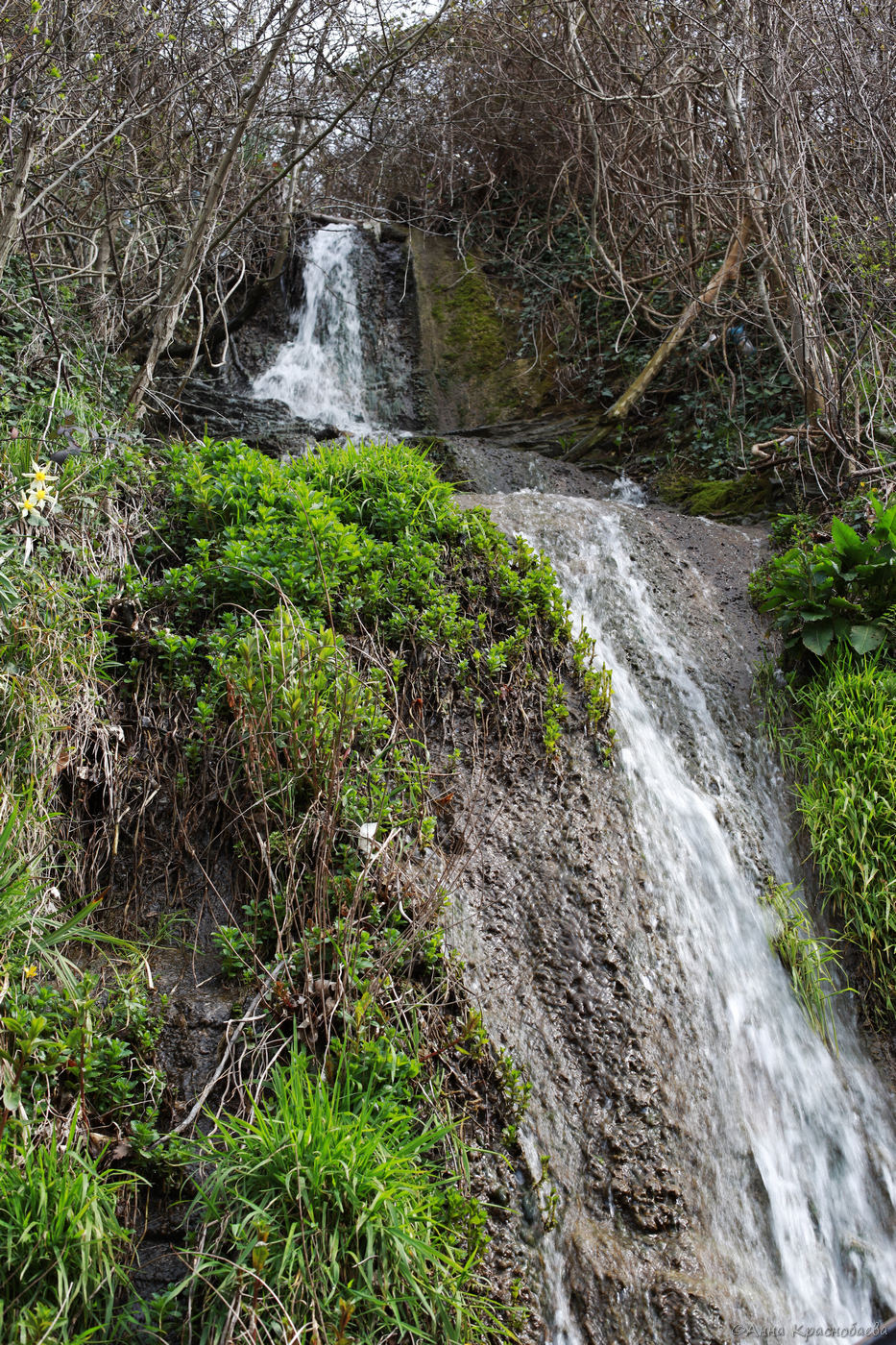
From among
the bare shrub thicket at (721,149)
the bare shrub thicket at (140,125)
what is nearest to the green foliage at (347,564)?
the bare shrub thicket at (140,125)

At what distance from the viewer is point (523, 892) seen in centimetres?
375

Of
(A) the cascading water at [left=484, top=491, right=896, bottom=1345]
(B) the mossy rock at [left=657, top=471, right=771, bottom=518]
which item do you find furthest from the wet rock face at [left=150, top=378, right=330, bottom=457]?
(A) the cascading water at [left=484, top=491, right=896, bottom=1345]

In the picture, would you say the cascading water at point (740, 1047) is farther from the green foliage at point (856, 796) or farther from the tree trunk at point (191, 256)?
the tree trunk at point (191, 256)

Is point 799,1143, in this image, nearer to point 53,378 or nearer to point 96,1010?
point 96,1010

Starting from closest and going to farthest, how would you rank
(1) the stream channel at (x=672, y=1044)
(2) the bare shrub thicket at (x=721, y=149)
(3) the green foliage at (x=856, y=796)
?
(1) the stream channel at (x=672, y=1044)
(3) the green foliage at (x=856, y=796)
(2) the bare shrub thicket at (x=721, y=149)

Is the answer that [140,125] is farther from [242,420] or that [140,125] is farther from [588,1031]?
[588,1031]

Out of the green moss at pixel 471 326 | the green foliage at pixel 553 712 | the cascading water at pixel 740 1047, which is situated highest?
the green moss at pixel 471 326

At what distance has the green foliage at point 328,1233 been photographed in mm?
2154

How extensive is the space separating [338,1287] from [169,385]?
313 inches

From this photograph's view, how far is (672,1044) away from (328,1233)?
1788 mm

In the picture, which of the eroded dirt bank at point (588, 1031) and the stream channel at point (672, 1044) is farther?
the stream channel at point (672, 1044)

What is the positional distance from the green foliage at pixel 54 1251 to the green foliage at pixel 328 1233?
25 centimetres

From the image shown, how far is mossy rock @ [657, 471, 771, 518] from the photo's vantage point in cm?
731

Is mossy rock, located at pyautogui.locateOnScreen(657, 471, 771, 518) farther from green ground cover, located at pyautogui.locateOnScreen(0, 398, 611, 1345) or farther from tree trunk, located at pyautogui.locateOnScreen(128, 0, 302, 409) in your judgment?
tree trunk, located at pyautogui.locateOnScreen(128, 0, 302, 409)
